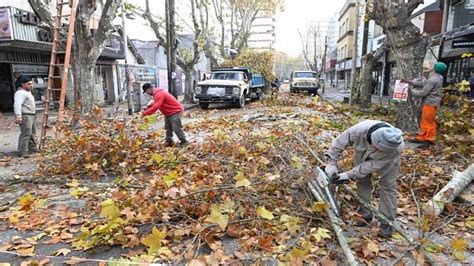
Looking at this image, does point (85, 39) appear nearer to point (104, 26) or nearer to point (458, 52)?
point (104, 26)

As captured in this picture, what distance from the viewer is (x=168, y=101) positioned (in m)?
7.65

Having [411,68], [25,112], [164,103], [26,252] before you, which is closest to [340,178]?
[26,252]

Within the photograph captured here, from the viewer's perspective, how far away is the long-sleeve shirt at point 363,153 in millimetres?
3600

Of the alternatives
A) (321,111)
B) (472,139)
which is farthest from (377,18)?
(321,111)

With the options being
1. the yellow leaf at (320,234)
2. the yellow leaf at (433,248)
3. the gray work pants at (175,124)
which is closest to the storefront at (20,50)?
the gray work pants at (175,124)

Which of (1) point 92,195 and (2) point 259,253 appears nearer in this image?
(2) point 259,253

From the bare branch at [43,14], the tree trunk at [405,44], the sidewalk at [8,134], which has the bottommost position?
the sidewalk at [8,134]

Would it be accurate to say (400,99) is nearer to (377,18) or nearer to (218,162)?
(377,18)

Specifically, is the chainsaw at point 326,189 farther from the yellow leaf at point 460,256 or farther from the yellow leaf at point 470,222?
the yellow leaf at point 470,222

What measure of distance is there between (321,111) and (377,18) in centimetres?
501

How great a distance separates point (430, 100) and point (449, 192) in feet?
10.7

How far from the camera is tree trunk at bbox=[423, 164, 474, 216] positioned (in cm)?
414

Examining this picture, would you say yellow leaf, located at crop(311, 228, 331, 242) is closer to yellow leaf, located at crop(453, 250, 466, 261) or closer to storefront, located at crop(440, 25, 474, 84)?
yellow leaf, located at crop(453, 250, 466, 261)

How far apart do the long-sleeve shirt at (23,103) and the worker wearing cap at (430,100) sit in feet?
26.0
